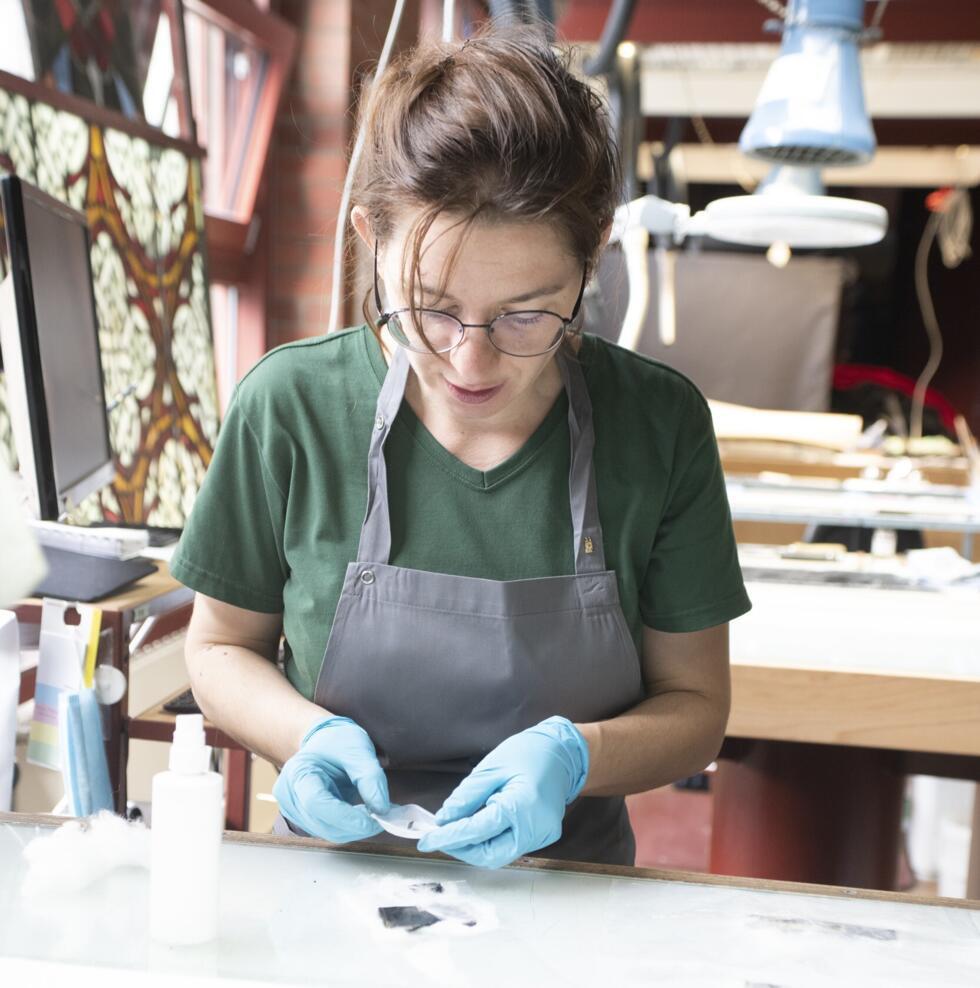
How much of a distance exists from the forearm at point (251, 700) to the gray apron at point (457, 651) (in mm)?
56

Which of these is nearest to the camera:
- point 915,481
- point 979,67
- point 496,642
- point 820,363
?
point 496,642

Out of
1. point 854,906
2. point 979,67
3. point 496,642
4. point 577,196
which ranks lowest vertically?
point 854,906

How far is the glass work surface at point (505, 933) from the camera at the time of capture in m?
0.84

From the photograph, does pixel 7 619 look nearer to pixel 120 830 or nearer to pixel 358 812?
pixel 120 830

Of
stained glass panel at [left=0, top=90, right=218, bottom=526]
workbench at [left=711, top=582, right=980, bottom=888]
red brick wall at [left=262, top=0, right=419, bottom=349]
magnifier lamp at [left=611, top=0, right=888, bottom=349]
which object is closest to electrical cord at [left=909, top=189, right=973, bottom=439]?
red brick wall at [left=262, top=0, right=419, bottom=349]

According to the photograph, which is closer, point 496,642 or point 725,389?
point 496,642

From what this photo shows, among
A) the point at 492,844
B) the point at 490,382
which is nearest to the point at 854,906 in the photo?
the point at 492,844

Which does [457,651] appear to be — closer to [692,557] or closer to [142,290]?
[692,557]

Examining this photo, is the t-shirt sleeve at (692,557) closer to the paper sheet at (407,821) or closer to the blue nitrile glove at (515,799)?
the blue nitrile glove at (515,799)

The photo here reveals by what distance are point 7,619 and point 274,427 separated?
35 centimetres

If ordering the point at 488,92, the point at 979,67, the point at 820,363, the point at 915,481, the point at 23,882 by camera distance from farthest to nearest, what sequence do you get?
the point at 979,67
the point at 820,363
the point at 915,481
the point at 488,92
the point at 23,882

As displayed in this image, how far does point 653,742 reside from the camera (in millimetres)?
1253

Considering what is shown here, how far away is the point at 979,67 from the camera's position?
25.0ft

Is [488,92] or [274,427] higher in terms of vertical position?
[488,92]
